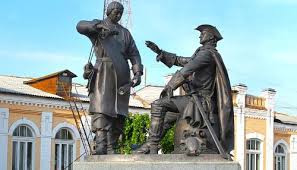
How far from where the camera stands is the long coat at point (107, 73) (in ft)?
29.3

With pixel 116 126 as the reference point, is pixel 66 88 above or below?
above

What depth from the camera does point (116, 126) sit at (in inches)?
360

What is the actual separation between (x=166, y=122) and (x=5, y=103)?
20969 millimetres

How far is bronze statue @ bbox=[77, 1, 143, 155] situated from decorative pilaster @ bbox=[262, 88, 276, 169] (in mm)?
31462

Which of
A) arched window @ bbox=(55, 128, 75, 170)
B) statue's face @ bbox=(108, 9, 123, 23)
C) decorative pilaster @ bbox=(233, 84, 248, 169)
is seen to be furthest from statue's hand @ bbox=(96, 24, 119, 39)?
decorative pilaster @ bbox=(233, 84, 248, 169)

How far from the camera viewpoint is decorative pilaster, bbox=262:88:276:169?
131 ft

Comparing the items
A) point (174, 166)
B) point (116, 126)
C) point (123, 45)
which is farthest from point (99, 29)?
point (174, 166)

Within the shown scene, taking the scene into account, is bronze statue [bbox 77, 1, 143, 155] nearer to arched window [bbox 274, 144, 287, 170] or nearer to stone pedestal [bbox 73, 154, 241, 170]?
stone pedestal [bbox 73, 154, 241, 170]

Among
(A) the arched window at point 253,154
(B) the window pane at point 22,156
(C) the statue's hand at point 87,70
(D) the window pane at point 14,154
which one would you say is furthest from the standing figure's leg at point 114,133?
(A) the arched window at point 253,154

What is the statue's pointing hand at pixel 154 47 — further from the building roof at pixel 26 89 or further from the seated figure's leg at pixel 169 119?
the building roof at pixel 26 89

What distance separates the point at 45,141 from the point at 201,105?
72.4 feet

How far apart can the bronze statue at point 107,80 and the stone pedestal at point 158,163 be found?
1.54 feet

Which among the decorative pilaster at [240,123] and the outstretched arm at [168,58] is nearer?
the outstretched arm at [168,58]

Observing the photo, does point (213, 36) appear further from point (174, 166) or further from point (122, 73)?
point (174, 166)
